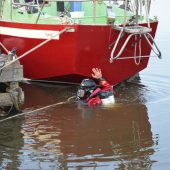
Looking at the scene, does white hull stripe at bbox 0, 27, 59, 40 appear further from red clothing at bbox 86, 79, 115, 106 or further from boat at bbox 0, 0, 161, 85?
red clothing at bbox 86, 79, 115, 106

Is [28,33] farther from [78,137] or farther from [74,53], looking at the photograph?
[78,137]

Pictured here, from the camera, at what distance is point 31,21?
11.2 m

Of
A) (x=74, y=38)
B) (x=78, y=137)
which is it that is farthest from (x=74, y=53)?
(x=78, y=137)

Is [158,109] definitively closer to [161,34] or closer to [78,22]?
[78,22]

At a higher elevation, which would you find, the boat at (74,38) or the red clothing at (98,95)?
the boat at (74,38)

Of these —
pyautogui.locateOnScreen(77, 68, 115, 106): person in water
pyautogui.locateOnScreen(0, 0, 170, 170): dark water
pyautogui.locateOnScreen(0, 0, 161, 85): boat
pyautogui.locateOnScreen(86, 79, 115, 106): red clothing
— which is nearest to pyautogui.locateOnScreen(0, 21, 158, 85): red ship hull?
pyautogui.locateOnScreen(0, 0, 161, 85): boat

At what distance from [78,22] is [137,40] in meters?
1.75

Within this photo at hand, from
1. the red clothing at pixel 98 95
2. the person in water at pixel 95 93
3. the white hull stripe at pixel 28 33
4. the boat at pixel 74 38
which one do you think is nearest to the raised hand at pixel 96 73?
the boat at pixel 74 38

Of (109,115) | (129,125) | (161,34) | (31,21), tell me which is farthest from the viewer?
(161,34)

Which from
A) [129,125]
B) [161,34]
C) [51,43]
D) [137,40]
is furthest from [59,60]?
[161,34]

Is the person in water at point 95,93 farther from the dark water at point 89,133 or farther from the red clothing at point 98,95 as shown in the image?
the dark water at point 89,133

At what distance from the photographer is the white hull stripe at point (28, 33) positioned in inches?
422

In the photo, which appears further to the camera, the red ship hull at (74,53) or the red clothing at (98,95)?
the red ship hull at (74,53)

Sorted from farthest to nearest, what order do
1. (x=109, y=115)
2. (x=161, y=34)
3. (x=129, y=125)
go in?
(x=161, y=34)
(x=109, y=115)
(x=129, y=125)
